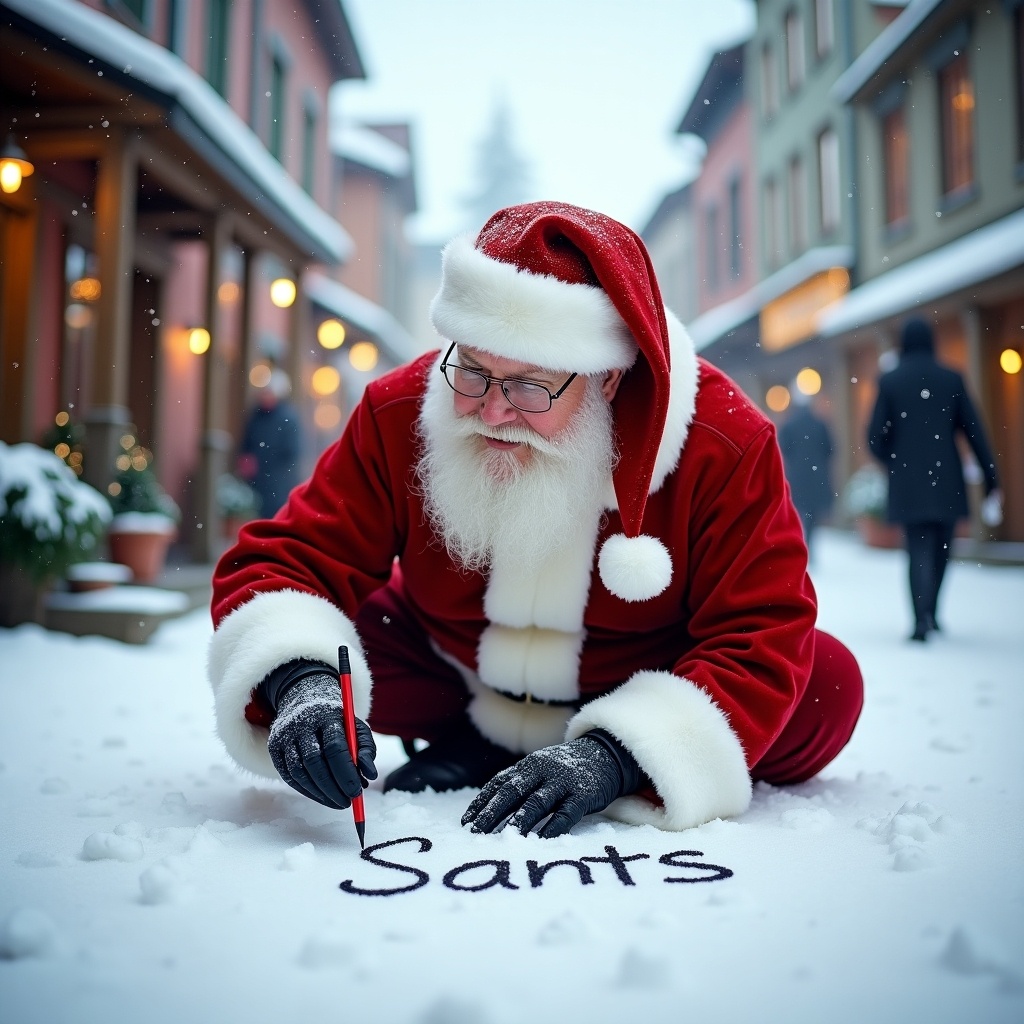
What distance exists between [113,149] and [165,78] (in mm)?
573

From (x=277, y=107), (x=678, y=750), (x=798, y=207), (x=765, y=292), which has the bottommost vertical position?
(x=678, y=750)

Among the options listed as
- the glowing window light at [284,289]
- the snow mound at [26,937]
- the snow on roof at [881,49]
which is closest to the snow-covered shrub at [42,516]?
the snow mound at [26,937]

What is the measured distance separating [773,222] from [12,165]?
42.6 ft

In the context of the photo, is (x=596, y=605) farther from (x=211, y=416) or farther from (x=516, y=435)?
(x=211, y=416)

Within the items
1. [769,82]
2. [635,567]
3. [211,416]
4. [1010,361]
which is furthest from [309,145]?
[635,567]

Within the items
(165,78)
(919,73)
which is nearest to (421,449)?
(165,78)

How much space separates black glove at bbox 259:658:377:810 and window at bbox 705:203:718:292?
17918 millimetres

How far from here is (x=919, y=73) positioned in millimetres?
10734

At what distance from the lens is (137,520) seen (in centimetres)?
568

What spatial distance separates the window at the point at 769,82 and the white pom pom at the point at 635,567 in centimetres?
1568

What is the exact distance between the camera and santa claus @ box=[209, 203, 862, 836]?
176 cm

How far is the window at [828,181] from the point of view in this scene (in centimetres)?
1355

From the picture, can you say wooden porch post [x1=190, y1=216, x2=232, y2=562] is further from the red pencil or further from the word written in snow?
the word written in snow

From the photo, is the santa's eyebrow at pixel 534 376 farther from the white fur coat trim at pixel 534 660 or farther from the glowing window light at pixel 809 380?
the glowing window light at pixel 809 380
